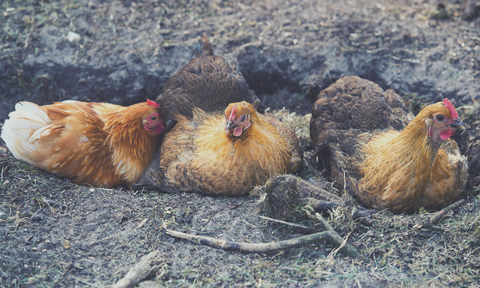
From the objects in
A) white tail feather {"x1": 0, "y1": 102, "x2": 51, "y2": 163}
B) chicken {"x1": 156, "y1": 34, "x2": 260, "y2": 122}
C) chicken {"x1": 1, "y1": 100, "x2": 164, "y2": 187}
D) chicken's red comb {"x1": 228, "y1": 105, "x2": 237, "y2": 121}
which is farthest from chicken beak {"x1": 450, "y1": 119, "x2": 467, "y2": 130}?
white tail feather {"x1": 0, "y1": 102, "x2": 51, "y2": 163}

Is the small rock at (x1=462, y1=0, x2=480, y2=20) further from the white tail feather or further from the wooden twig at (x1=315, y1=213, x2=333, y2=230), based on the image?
the white tail feather

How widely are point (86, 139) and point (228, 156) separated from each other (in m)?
1.74

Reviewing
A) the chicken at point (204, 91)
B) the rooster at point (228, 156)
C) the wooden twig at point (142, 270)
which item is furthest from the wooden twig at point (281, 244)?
the chicken at point (204, 91)

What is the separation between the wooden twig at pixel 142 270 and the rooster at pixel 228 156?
0.97m

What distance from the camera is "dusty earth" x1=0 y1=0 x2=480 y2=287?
292 cm

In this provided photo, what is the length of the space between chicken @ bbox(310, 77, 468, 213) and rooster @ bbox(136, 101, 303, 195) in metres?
0.47

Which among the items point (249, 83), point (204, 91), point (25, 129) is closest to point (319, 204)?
point (204, 91)

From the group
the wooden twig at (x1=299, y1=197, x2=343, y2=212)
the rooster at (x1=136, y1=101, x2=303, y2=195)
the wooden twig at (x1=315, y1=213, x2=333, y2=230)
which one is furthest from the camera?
the rooster at (x1=136, y1=101, x2=303, y2=195)

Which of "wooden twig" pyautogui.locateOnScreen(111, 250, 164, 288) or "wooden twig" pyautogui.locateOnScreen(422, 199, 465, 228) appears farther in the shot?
"wooden twig" pyautogui.locateOnScreen(422, 199, 465, 228)

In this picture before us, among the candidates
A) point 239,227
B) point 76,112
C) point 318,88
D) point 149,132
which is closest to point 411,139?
point 239,227

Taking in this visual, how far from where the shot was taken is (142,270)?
9.29 feet

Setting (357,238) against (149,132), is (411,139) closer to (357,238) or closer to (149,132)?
(357,238)

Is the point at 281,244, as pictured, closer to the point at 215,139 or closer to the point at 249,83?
the point at 215,139

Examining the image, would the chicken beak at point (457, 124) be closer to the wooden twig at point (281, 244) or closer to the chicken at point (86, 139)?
the wooden twig at point (281, 244)
